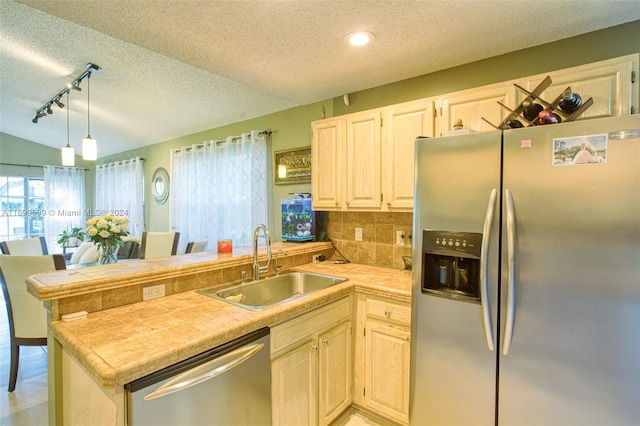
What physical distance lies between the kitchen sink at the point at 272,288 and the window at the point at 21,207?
6.94 m

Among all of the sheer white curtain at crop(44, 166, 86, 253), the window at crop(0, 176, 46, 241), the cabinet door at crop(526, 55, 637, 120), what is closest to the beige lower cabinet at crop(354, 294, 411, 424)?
the cabinet door at crop(526, 55, 637, 120)

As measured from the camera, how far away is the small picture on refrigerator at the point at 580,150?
120 centimetres

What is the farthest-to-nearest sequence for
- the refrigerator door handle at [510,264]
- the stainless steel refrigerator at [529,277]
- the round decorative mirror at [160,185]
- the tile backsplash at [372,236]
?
the round decorative mirror at [160,185] → the tile backsplash at [372,236] → the refrigerator door handle at [510,264] → the stainless steel refrigerator at [529,277]

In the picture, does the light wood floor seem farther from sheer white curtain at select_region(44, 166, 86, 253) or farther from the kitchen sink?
sheer white curtain at select_region(44, 166, 86, 253)

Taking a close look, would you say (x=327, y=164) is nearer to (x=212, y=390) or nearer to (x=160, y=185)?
(x=212, y=390)

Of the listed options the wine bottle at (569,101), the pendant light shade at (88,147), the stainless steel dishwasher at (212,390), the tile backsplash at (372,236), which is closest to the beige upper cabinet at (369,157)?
the tile backsplash at (372,236)

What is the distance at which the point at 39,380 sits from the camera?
8.46ft

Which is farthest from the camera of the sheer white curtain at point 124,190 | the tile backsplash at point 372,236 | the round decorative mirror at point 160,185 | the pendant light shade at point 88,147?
the sheer white curtain at point 124,190

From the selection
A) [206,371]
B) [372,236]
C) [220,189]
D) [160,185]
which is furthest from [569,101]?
[160,185]

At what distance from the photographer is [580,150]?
4.04 ft

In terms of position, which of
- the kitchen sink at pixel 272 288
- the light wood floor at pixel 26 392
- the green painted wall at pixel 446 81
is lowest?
the light wood floor at pixel 26 392

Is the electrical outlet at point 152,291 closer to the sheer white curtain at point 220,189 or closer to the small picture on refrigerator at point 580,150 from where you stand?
the sheer white curtain at point 220,189

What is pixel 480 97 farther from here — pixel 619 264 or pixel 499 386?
pixel 499 386

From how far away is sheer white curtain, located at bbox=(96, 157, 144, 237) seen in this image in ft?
19.1
